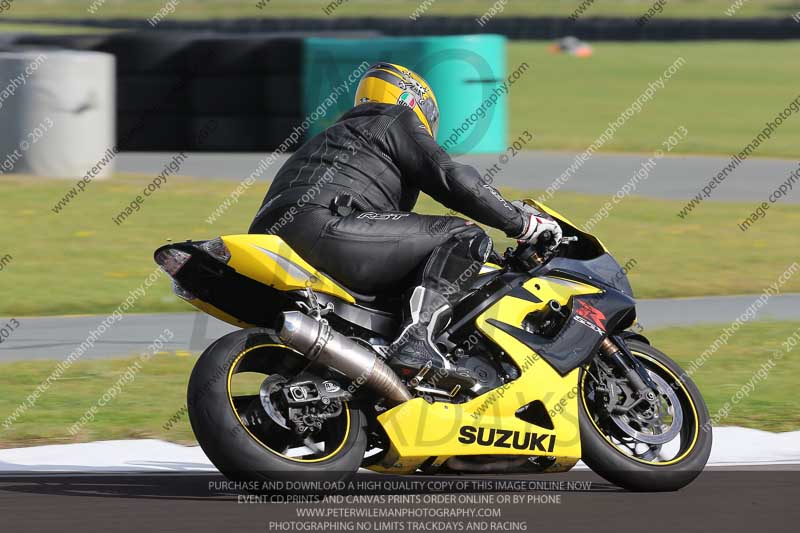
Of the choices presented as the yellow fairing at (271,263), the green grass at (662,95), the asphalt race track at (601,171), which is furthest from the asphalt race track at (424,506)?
the green grass at (662,95)

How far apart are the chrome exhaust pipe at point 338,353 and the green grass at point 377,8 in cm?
4938

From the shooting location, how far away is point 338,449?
591 cm

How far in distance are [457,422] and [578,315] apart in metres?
0.78

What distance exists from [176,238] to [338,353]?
7386 millimetres

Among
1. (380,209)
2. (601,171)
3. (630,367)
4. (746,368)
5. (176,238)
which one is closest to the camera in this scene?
(380,209)

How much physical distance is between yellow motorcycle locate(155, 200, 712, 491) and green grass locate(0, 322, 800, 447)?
1285 mm

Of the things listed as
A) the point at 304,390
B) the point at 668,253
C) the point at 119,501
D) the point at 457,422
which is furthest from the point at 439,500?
the point at 668,253

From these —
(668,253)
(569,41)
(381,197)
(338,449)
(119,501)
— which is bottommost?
(569,41)

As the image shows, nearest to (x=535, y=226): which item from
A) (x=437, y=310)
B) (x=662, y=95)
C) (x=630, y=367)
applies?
(x=437, y=310)

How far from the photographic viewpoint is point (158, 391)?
324 inches

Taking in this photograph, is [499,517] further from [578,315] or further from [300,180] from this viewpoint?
[300,180]

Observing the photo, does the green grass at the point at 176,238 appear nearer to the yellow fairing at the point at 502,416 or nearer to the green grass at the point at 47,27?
the yellow fairing at the point at 502,416

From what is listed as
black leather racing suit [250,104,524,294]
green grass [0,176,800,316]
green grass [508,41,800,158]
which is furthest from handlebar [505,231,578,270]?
green grass [508,41,800,158]

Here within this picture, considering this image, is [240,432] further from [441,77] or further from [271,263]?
[441,77]
